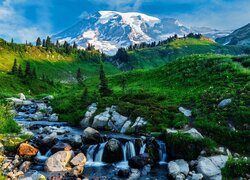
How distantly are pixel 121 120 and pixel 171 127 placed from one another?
9721 mm

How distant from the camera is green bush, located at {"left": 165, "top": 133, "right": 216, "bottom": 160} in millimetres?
35331

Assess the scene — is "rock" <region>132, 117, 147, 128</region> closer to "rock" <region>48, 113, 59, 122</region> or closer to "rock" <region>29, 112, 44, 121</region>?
"rock" <region>48, 113, 59, 122</region>

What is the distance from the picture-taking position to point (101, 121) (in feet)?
176

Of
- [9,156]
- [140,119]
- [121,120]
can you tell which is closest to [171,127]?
[140,119]

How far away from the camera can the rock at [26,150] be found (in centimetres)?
3625

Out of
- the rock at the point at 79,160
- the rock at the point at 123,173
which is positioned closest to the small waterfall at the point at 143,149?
the rock at the point at 123,173

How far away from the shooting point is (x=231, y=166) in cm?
2938

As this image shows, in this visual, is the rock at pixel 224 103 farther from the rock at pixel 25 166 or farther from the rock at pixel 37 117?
the rock at pixel 37 117

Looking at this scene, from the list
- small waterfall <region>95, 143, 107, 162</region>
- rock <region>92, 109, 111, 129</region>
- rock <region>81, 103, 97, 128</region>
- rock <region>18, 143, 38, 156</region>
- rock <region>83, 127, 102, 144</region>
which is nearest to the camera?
rock <region>18, 143, 38, 156</region>

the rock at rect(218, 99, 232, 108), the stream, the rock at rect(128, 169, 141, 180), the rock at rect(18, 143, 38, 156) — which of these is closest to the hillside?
the rock at rect(218, 99, 232, 108)

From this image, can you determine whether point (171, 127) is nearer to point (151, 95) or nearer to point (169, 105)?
point (169, 105)

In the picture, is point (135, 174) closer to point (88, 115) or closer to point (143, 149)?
point (143, 149)

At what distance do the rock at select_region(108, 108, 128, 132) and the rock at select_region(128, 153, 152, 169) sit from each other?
1601cm

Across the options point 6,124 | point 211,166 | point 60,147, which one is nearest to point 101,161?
point 60,147
